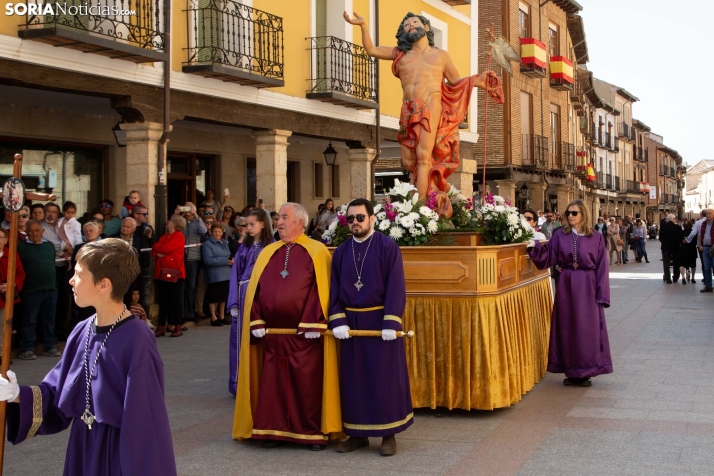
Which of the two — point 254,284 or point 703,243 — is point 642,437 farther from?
point 703,243

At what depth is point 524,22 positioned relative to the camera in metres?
34.2

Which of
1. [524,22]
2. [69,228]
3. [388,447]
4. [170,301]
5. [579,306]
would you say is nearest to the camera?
[388,447]

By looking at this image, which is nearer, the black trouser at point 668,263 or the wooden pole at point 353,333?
the wooden pole at point 353,333

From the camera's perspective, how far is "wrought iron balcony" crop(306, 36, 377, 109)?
16906 mm

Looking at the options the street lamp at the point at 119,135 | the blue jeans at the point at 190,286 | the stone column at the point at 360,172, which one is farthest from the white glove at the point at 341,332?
the stone column at the point at 360,172

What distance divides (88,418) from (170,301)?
8940 millimetres

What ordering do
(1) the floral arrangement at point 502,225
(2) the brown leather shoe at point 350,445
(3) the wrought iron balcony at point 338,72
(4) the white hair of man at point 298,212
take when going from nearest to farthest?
(2) the brown leather shoe at point 350,445 → (4) the white hair of man at point 298,212 → (1) the floral arrangement at point 502,225 → (3) the wrought iron balcony at point 338,72

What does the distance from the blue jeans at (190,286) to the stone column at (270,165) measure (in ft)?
11.1

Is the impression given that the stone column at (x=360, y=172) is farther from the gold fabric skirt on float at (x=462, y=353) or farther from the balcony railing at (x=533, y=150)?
the balcony railing at (x=533, y=150)

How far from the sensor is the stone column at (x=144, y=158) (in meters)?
13.2

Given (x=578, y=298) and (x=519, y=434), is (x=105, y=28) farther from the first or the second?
(x=519, y=434)

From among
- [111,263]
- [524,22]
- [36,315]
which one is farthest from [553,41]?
[111,263]

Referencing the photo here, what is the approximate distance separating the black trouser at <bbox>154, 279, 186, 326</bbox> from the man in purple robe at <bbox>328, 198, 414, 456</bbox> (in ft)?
20.6

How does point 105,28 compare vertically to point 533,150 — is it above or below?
below
